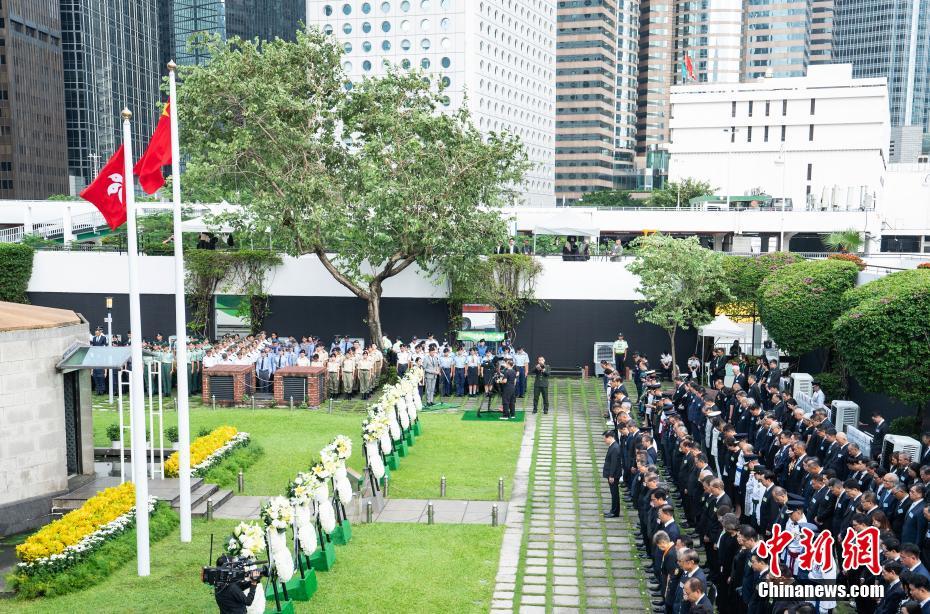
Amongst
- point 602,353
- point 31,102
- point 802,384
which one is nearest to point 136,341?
point 802,384

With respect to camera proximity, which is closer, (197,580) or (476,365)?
(197,580)

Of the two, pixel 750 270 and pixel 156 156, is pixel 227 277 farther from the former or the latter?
pixel 750 270

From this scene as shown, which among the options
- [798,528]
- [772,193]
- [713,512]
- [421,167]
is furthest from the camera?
[772,193]

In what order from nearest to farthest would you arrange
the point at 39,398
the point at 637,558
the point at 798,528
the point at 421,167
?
the point at 798,528 < the point at 637,558 < the point at 39,398 < the point at 421,167

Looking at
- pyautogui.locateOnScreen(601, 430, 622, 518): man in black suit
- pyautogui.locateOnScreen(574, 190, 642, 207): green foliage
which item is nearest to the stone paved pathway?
pyautogui.locateOnScreen(601, 430, 622, 518): man in black suit

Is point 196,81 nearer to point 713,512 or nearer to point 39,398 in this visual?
point 39,398

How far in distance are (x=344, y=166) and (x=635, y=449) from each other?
15.7 meters

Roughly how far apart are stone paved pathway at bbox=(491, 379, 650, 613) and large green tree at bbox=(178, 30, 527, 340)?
8312 mm

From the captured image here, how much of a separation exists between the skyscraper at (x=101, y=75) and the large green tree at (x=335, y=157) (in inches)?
3321

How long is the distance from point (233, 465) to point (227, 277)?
590 inches

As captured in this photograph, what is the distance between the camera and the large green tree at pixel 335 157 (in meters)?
25.4

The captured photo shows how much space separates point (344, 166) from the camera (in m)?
27.2

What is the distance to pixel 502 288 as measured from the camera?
Result: 30.6 metres

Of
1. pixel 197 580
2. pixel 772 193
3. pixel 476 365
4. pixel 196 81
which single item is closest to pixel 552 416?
pixel 476 365
